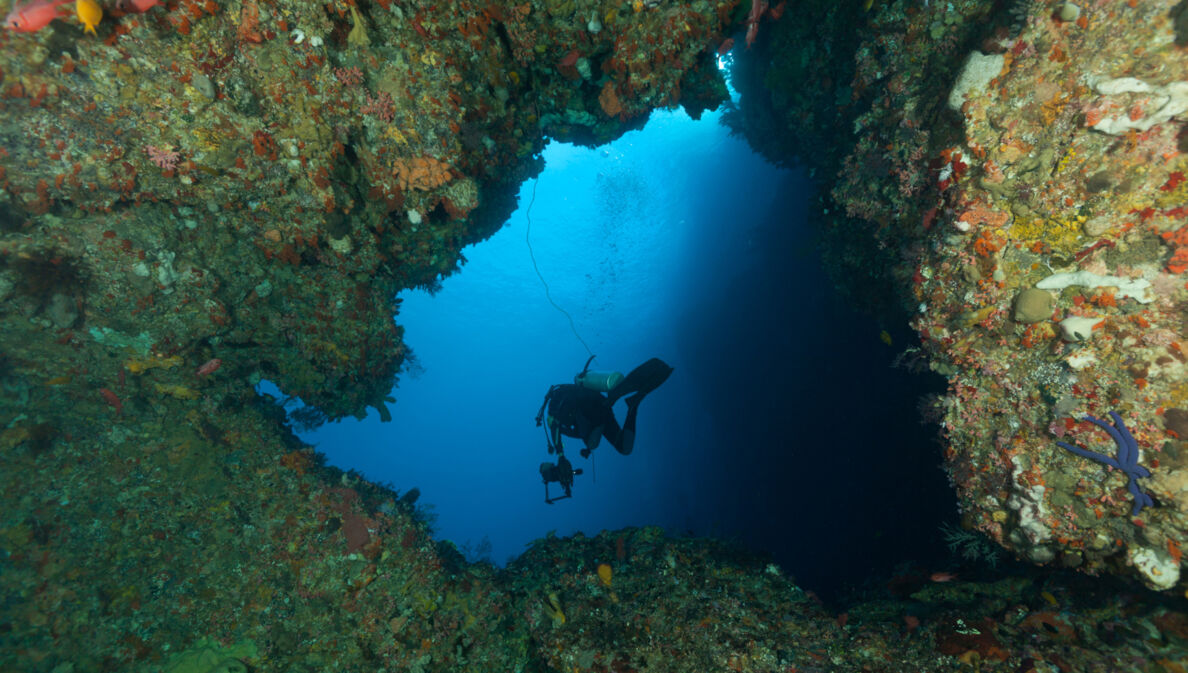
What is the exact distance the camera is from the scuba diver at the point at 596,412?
814cm

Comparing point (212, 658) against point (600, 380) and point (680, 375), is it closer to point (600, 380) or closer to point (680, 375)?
point (600, 380)

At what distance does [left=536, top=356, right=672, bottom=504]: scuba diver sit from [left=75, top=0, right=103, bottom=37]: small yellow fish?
23.3ft

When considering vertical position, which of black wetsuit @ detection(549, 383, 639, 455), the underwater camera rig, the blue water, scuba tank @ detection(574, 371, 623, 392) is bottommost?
the underwater camera rig

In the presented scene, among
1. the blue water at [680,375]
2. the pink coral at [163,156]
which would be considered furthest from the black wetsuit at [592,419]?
the pink coral at [163,156]

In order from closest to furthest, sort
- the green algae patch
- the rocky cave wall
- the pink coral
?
the rocky cave wall → the pink coral → the green algae patch

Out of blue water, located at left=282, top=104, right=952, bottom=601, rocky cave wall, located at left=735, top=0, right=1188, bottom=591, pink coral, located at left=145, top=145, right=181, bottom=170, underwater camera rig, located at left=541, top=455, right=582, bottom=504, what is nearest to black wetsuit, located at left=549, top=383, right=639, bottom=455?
underwater camera rig, located at left=541, top=455, right=582, bottom=504

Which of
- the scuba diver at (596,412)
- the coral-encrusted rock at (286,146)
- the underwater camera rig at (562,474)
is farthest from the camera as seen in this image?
the scuba diver at (596,412)

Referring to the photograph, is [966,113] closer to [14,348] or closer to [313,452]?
[313,452]

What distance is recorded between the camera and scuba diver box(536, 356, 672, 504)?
8.14 metres

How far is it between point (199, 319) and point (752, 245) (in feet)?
64.1

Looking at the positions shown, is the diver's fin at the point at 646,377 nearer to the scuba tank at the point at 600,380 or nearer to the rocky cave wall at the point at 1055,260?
the scuba tank at the point at 600,380

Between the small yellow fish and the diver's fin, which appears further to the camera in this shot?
the diver's fin

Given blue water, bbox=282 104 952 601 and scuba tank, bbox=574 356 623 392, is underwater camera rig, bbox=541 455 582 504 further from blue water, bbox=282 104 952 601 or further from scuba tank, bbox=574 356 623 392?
scuba tank, bbox=574 356 623 392

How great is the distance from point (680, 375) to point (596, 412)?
24647mm
